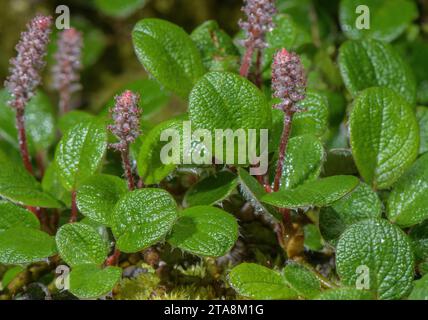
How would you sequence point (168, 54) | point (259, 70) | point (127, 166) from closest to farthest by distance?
1. point (127, 166)
2. point (168, 54)
3. point (259, 70)

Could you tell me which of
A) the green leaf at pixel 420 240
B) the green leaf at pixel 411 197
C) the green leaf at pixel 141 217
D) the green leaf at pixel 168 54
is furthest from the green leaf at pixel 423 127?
the green leaf at pixel 141 217

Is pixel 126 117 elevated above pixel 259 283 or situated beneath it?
elevated above

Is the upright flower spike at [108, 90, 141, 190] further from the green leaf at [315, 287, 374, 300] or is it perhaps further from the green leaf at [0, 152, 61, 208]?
the green leaf at [315, 287, 374, 300]

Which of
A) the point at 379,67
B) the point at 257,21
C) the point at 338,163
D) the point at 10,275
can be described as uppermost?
the point at 257,21

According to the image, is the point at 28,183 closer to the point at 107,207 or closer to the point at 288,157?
the point at 107,207

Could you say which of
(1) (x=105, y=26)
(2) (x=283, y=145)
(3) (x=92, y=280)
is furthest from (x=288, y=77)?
(1) (x=105, y=26)

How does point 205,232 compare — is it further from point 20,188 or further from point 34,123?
point 34,123
